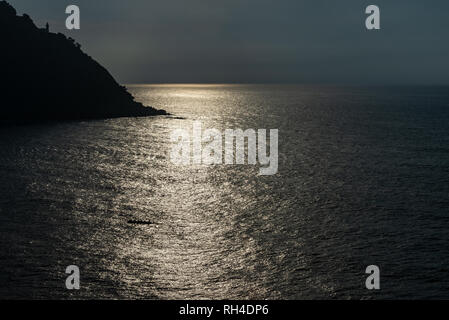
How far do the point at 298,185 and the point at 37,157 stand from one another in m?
44.5

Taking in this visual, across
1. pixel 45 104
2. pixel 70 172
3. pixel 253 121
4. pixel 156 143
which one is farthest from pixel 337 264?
pixel 253 121

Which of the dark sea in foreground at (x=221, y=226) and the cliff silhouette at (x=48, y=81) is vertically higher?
the cliff silhouette at (x=48, y=81)

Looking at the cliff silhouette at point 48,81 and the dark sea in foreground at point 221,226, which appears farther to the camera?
the cliff silhouette at point 48,81

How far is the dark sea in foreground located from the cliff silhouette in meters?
57.0

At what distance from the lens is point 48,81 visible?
14662 cm

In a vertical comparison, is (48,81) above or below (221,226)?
above

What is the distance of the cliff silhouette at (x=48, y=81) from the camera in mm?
135750

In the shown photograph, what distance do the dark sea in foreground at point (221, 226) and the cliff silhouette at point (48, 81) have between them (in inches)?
2244

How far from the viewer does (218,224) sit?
4428 centimetres

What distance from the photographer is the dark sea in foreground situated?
31734 mm

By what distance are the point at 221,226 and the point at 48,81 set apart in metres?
122

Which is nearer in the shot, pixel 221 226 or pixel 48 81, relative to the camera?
pixel 221 226

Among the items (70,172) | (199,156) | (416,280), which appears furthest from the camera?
(199,156)
